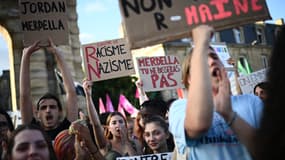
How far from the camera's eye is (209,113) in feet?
6.66

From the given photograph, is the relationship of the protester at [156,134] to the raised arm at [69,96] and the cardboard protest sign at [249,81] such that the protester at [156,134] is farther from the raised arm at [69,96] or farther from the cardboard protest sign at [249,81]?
the cardboard protest sign at [249,81]

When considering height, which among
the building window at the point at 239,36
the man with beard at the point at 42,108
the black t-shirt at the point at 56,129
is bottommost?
the black t-shirt at the point at 56,129

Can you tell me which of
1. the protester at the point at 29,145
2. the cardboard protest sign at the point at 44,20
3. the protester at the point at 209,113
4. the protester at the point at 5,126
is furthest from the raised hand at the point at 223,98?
the cardboard protest sign at the point at 44,20

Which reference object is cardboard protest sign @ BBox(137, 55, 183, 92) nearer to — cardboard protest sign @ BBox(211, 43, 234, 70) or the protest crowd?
cardboard protest sign @ BBox(211, 43, 234, 70)

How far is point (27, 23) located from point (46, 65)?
8.41 metres

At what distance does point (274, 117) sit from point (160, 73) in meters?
7.17

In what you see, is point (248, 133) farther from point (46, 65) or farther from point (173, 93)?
point (173, 93)

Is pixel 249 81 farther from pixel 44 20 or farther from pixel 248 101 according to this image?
pixel 248 101

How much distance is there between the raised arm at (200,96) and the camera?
6.60 feet

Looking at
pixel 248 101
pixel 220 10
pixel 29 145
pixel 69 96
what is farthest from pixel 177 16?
pixel 69 96

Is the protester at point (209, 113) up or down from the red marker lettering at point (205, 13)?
down

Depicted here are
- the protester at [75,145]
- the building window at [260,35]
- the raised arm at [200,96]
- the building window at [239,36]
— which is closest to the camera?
the raised arm at [200,96]

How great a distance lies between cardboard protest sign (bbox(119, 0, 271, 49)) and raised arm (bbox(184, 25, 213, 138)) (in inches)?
18.9

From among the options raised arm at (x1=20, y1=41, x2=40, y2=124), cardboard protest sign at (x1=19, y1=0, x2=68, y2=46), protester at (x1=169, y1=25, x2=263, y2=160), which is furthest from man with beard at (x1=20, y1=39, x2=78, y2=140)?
protester at (x1=169, y1=25, x2=263, y2=160)
